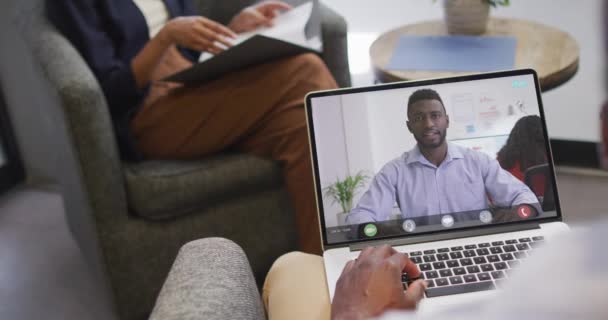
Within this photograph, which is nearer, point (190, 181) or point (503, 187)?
point (503, 187)

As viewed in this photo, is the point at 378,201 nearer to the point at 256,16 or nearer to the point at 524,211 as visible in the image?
the point at 524,211

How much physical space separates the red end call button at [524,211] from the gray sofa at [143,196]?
685 millimetres

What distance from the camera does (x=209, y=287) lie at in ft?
2.19

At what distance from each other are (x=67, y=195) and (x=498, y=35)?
3.77 ft

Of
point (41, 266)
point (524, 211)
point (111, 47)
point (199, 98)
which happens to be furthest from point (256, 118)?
Result: point (41, 266)

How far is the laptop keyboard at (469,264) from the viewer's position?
76 centimetres

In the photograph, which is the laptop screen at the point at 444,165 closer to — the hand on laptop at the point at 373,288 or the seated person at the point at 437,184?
the seated person at the point at 437,184

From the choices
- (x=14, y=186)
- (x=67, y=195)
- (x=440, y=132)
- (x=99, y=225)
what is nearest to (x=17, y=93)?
(x=14, y=186)

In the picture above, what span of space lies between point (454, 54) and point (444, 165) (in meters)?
→ 0.67

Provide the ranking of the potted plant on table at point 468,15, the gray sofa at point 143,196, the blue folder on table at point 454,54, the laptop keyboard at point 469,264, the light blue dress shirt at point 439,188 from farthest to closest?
the potted plant on table at point 468,15
the blue folder on table at point 454,54
the gray sofa at point 143,196
the light blue dress shirt at point 439,188
the laptop keyboard at point 469,264

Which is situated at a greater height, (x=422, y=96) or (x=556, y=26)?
(x=422, y=96)

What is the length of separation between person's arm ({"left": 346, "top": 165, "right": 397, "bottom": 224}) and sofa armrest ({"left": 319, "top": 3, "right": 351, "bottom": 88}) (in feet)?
2.36

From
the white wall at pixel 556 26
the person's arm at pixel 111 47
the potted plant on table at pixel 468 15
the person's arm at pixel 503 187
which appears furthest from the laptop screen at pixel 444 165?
the white wall at pixel 556 26

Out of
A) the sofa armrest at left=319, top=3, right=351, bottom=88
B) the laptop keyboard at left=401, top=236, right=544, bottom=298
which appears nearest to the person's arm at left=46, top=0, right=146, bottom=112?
the sofa armrest at left=319, top=3, right=351, bottom=88
